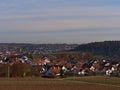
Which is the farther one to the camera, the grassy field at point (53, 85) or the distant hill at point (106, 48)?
the distant hill at point (106, 48)

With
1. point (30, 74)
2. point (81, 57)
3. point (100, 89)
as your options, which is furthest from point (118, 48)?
point (100, 89)

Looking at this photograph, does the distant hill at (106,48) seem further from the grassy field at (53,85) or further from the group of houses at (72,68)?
the grassy field at (53,85)

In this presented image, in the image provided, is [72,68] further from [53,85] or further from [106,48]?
[106,48]

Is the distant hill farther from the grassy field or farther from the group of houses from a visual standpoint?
the grassy field

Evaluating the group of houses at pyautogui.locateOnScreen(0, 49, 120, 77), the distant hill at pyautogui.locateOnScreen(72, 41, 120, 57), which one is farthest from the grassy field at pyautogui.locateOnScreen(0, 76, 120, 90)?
the distant hill at pyautogui.locateOnScreen(72, 41, 120, 57)

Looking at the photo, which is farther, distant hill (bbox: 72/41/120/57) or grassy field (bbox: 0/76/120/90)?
distant hill (bbox: 72/41/120/57)

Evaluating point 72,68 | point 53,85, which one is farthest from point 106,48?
point 53,85

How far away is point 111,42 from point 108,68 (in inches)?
2569

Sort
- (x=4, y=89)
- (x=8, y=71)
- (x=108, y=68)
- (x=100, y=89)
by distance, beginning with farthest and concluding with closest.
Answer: (x=108, y=68), (x=8, y=71), (x=100, y=89), (x=4, y=89)

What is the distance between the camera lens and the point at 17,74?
60.2 metres

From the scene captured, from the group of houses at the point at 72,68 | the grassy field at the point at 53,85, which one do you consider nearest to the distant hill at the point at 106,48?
the group of houses at the point at 72,68

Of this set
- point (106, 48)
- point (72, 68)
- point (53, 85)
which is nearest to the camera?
point (53, 85)

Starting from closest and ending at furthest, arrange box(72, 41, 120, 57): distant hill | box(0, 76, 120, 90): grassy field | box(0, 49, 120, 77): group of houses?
box(0, 76, 120, 90): grassy field
box(0, 49, 120, 77): group of houses
box(72, 41, 120, 57): distant hill

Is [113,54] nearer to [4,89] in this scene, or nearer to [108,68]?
[108,68]
